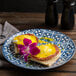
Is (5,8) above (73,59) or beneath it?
above

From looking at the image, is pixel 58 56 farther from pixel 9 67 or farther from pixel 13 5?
pixel 13 5

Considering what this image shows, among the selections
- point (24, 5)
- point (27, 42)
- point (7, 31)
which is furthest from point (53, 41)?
point (24, 5)

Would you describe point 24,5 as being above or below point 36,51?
above

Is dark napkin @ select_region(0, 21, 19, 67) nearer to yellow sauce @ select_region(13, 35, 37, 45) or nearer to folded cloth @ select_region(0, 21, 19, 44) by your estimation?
folded cloth @ select_region(0, 21, 19, 44)

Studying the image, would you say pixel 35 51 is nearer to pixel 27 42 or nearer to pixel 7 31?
pixel 27 42

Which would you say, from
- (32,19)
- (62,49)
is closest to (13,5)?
(32,19)

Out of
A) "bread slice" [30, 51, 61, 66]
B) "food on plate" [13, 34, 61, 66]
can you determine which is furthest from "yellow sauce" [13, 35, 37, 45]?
"bread slice" [30, 51, 61, 66]

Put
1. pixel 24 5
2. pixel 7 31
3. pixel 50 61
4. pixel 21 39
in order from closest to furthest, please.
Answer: pixel 50 61 → pixel 21 39 → pixel 7 31 → pixel 24 5

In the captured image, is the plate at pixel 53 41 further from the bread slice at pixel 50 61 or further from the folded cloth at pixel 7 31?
the folded cloth at pixel 7 31
